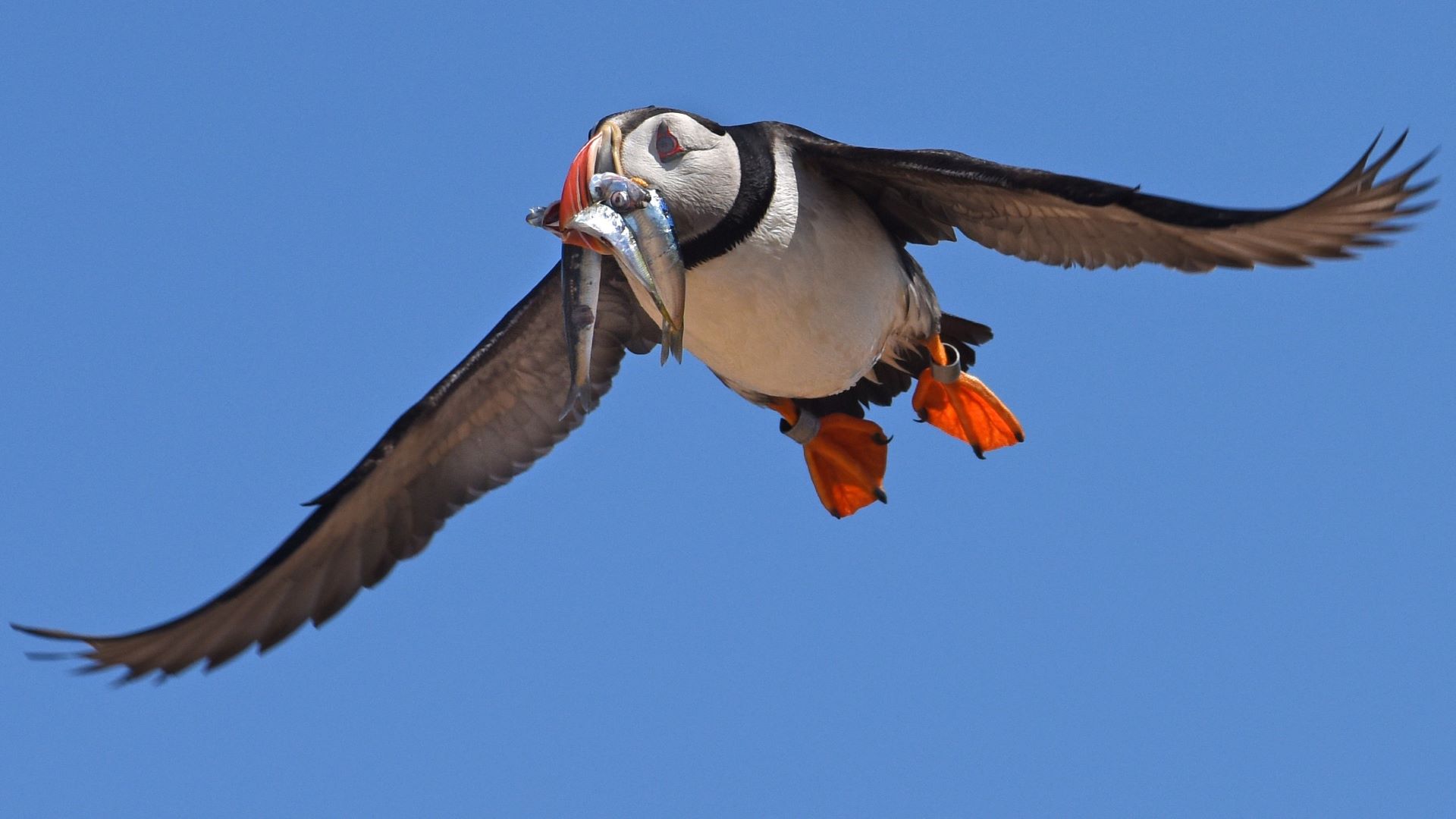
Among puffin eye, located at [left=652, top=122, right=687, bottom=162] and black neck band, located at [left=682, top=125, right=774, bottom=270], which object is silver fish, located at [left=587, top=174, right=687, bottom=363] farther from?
black neck band, located at [left=682, top=125, right=774, bottom=270]

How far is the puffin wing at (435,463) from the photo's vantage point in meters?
14.7

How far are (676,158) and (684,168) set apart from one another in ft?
0.22

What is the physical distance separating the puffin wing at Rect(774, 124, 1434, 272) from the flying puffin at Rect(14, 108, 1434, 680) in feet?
0.04

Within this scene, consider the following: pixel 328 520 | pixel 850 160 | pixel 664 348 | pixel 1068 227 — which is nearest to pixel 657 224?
pixel 664 348

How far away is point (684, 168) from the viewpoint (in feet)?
43.1

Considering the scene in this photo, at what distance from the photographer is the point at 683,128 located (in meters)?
13.2

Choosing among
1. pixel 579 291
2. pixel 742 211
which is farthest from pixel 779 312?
pixel 579 291

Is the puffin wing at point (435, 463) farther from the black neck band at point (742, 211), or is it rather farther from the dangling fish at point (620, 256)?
the dangling fish at point (620, 256)

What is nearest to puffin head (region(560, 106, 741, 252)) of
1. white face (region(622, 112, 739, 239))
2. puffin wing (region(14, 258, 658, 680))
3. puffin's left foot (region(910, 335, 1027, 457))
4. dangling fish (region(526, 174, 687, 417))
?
white face (region(622, 112, 739, 239))

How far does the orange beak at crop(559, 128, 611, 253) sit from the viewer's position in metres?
12.5

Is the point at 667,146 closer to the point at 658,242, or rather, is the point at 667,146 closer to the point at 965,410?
the point at 658,242

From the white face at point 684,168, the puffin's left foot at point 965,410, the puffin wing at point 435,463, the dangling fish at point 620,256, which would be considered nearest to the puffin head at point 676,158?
the white face at point 684,168

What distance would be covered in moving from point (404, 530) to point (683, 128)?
3.72m

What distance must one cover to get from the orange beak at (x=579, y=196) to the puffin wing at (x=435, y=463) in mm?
2387
